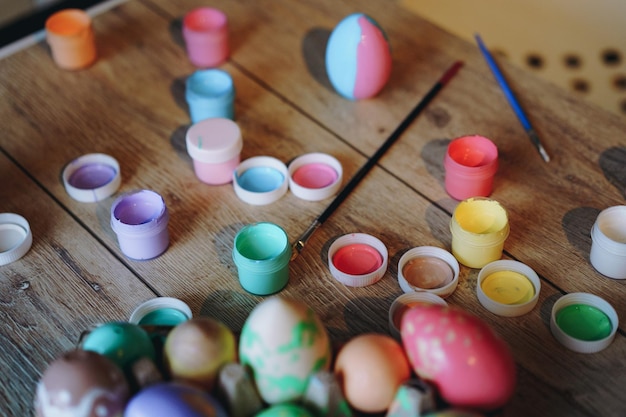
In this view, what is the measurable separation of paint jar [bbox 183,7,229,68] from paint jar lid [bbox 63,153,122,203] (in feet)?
0.91

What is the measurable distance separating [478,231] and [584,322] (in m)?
0.18

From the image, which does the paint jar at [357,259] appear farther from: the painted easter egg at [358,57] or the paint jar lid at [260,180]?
the painted easter egg at [358,57]

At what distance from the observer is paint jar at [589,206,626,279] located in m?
Result: 0.98

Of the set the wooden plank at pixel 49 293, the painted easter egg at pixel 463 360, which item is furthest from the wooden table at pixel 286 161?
the painted easter egg at pixel 463 360

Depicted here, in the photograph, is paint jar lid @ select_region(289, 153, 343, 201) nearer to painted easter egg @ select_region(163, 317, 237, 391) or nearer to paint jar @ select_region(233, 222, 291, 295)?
paint jar @ select_region(233, 222, 291, 295)

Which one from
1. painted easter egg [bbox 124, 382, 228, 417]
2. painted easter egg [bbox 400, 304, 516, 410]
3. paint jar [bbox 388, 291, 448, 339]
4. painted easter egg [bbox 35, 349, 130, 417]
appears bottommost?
paint jar [bbox 388, 291, 448, 339]

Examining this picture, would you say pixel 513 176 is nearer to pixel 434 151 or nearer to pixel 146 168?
pixel 434 151

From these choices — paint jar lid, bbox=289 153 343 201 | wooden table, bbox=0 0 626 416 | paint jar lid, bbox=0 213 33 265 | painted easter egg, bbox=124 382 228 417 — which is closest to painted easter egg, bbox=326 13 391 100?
wooden table, bbox=0 0 626 416

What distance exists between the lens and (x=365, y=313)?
97 cm

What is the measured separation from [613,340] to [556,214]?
0.74 ft

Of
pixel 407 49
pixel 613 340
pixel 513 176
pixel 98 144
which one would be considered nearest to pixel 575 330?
pixel 613 340

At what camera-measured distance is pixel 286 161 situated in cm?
118

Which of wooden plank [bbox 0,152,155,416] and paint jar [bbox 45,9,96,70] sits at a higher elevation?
paint jar [bbox 45,9,96,70]

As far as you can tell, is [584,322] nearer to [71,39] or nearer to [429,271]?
[429,271]
